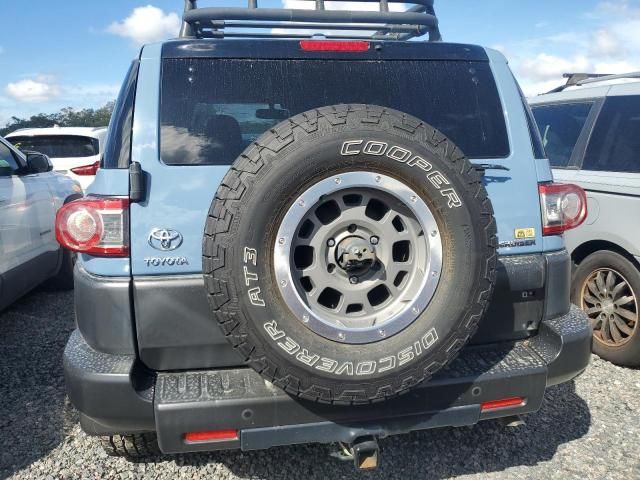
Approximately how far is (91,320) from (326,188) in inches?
41.2

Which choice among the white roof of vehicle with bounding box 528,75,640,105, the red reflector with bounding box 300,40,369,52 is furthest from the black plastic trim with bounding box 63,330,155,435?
the white roof of vehicle with bounding box 528,75,640,105

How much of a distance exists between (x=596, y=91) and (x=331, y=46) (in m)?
2.81

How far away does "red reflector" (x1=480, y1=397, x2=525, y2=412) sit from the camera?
2.24m

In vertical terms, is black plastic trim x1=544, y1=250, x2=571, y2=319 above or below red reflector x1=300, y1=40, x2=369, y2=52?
below

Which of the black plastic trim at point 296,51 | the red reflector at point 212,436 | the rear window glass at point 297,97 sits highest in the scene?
the black plastic trim at point 296,51

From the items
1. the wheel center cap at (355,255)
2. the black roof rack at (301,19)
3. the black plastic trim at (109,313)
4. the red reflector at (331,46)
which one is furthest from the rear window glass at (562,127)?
the black plastic trim at (109,313)

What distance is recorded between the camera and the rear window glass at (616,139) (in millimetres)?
→ 3791

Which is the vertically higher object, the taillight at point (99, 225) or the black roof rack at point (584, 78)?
the black roof rack at point (584, 78)

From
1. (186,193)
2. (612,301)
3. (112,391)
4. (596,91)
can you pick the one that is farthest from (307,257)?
(596,91)

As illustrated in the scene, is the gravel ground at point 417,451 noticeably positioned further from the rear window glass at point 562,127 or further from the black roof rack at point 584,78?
the black roof rack at point 584,78

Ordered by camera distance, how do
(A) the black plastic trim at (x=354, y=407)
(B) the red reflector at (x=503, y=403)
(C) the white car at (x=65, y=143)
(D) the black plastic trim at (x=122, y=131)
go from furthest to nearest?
(C) the white car at (x=65, y=143), (B) the red reflector at (x=503, y=403), (D) the black plastic trim at (x=122, y=131), (A) the black plastic trim at (x=354, y=407)

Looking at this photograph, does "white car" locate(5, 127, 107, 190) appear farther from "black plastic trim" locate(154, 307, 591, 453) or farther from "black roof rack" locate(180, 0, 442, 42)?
"black plastic trim" locate(154, 307, 591, 453)

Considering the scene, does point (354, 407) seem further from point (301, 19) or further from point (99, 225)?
point (301, 19)

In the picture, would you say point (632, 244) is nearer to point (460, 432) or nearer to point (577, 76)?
point (460, 432)
